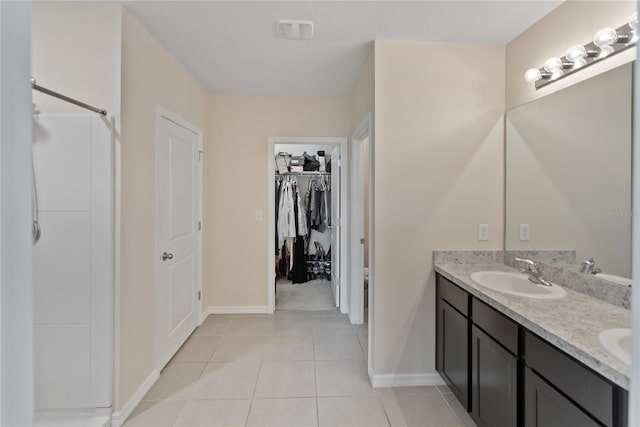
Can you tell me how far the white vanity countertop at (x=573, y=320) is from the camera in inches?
36.9

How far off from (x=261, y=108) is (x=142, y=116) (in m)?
1.54

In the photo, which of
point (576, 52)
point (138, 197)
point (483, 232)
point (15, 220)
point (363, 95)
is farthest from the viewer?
point (363, 95)

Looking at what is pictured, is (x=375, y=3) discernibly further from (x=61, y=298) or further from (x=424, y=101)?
(x=61, y=298)

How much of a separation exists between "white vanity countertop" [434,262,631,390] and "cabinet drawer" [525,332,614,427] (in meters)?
0.03

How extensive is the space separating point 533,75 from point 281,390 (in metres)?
2.61

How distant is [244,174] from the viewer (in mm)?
3348

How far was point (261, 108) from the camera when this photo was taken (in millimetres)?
3336

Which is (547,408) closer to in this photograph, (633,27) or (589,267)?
(589,267)

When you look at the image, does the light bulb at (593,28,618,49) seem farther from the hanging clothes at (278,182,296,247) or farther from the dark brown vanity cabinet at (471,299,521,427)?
the hanging clothes at (278,182,296,247)

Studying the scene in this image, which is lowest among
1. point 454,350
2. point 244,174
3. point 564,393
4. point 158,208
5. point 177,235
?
point 454,350

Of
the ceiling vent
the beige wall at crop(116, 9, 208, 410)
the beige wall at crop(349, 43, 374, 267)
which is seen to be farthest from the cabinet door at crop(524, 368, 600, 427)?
the ceiling vent

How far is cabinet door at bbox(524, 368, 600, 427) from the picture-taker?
1.02 metres

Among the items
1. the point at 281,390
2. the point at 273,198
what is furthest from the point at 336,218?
the point at 281,390

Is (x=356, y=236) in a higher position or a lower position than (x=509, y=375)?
higher
